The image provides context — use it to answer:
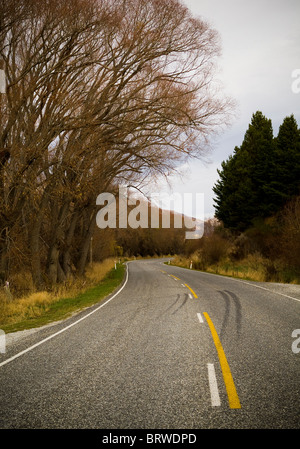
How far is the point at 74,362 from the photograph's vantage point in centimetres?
529

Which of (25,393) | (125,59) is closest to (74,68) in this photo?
(125,59)

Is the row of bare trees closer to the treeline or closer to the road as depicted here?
the road

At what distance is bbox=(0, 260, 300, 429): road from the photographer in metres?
3.49

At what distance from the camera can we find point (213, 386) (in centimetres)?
423

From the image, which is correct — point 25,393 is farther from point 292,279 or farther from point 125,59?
point 292,279

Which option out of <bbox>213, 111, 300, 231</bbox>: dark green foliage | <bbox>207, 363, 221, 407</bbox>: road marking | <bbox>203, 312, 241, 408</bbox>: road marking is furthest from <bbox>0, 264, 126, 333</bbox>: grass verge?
<bbox>213, 111, 300, 231</bbox>: dark green foliage

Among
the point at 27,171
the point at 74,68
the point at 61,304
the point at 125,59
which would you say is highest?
the point at 125,59

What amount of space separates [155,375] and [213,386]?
0.89 m

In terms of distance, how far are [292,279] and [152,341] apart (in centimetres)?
1584

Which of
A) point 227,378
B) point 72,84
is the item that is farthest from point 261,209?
point 227,378

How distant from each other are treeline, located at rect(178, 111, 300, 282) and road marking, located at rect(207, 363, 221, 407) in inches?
651

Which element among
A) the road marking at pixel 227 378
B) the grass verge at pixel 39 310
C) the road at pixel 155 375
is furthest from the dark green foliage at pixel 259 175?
the road marking at pixel 227 378

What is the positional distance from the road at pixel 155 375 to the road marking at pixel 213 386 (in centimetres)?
1

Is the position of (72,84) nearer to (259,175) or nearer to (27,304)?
(27,304)
